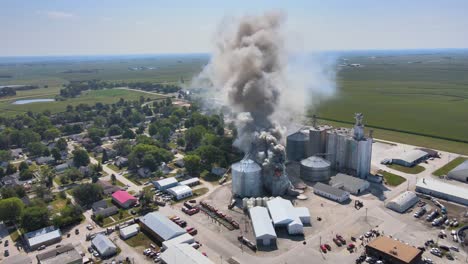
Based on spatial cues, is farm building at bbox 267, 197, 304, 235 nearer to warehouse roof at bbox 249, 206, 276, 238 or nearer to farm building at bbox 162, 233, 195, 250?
warehouse roof at bbox 249, 206, 276, 238

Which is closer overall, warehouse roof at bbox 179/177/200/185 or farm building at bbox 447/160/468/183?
farm building at bbox 447/160/468/183

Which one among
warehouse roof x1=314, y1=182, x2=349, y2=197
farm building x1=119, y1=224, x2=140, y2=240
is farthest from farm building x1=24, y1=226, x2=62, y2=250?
warehouse roof x1=314, y1=182, x2=349, y2=197

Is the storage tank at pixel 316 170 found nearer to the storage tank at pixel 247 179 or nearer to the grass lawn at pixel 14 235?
the storage tank at pixel 247 179

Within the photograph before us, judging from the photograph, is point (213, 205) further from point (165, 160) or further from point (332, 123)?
point (332, 123)

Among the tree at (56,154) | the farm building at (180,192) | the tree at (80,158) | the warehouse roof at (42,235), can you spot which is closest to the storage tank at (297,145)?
the farm building at (180,192)

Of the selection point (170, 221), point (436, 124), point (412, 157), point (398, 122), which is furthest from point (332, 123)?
point (170, 221)
